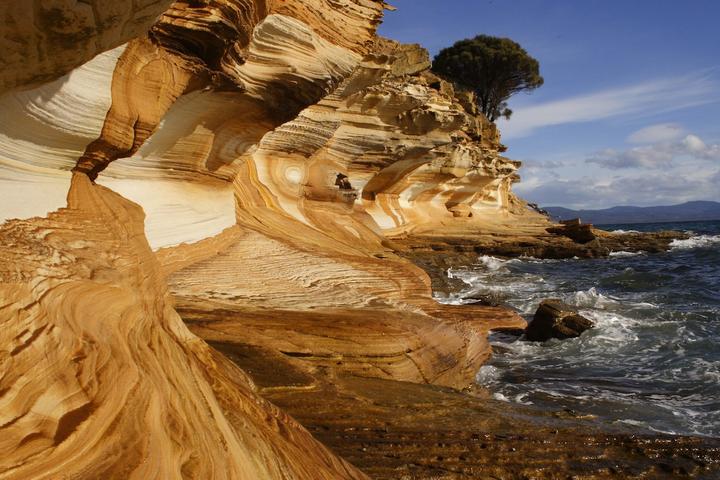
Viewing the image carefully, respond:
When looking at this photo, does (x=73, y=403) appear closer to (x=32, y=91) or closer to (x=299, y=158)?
(x=32, y=91)

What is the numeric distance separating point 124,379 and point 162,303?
914mm

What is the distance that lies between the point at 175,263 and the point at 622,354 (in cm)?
501

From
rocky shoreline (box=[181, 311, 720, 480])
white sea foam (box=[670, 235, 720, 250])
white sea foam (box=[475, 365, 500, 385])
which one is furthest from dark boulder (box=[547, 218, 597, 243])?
rocky shoreline (box=[181, 311, 720, 480])

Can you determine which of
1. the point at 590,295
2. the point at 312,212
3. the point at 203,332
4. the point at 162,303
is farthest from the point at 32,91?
the point at 590,295

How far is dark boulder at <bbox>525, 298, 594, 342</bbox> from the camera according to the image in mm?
7395

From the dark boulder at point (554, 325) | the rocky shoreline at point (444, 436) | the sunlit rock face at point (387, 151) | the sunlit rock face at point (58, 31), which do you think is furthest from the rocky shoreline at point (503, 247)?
the sunlit rock face at point (58, 31)

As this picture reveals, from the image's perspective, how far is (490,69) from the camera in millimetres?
37688

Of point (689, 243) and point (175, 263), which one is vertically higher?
point (175, 263)

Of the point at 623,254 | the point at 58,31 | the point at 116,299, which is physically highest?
the point at 58,31

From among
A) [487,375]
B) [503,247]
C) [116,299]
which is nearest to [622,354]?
[487,375]

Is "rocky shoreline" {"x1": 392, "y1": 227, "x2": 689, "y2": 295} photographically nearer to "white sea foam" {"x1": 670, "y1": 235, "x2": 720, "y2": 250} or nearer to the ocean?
"white sea foam" {"x1": 670, "y1": 235, "x2": 720, "y2": 250}

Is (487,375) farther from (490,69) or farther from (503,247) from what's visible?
(490,69)

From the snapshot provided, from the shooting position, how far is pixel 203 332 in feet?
12.2

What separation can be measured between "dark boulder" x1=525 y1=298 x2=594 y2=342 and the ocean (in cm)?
14
